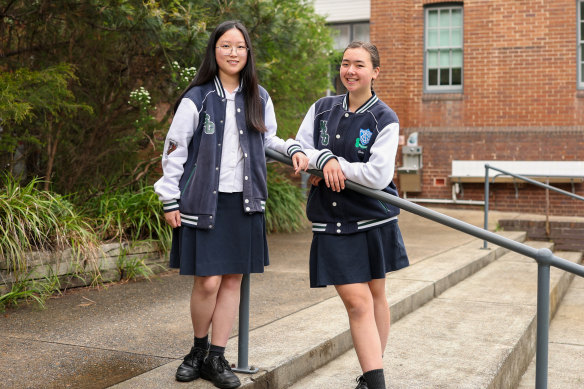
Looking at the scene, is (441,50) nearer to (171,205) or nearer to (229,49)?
(229,49)

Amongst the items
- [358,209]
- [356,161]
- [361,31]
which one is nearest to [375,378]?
[358,209]

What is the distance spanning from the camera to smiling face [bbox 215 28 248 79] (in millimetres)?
3125

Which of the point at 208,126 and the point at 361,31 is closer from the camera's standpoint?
the point at 208,126

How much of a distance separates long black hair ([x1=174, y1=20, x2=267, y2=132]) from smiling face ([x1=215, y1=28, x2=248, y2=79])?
25 mm

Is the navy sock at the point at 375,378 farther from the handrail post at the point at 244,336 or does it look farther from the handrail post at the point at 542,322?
the handrail post at the point at 542,322

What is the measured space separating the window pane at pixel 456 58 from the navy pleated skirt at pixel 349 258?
11.5 m

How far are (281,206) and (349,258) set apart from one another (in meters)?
5.76

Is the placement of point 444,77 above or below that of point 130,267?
above

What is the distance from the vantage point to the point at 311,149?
320cm

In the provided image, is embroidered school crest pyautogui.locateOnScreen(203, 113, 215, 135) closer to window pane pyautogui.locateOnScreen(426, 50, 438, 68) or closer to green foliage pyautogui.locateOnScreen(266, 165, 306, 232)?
green foliage pyautogui.locateOnScreen(266, 165, 306, 232)

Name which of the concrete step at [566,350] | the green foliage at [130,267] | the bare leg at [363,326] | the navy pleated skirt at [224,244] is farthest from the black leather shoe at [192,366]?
the green foliage at [130,267]

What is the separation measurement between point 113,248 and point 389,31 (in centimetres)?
996

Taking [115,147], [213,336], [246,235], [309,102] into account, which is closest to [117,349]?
[213,336]

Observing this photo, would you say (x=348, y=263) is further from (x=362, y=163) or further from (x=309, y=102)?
(x=309, y=102)
